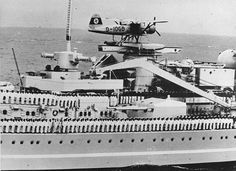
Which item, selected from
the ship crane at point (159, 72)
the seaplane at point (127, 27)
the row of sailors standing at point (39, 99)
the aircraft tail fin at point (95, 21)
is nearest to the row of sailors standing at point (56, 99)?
the row of sailors standing at point (39, 99)

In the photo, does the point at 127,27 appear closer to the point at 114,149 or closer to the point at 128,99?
the point at 128,99

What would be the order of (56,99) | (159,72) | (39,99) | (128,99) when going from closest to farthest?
(39,99)
(56,99)
(128,99)
(159,72)

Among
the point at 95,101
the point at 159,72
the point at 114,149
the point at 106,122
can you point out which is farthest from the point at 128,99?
the point at 114,149

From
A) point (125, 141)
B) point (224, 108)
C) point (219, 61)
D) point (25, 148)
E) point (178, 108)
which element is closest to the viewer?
point (25, 148)

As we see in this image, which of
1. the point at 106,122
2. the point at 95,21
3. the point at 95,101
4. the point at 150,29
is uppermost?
the point at 95,21

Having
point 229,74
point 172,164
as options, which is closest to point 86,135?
point 172,164

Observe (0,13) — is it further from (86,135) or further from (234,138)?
(234,138)

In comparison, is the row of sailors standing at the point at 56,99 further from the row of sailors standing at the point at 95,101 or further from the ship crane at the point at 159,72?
the ship crane at the point at 159,72
